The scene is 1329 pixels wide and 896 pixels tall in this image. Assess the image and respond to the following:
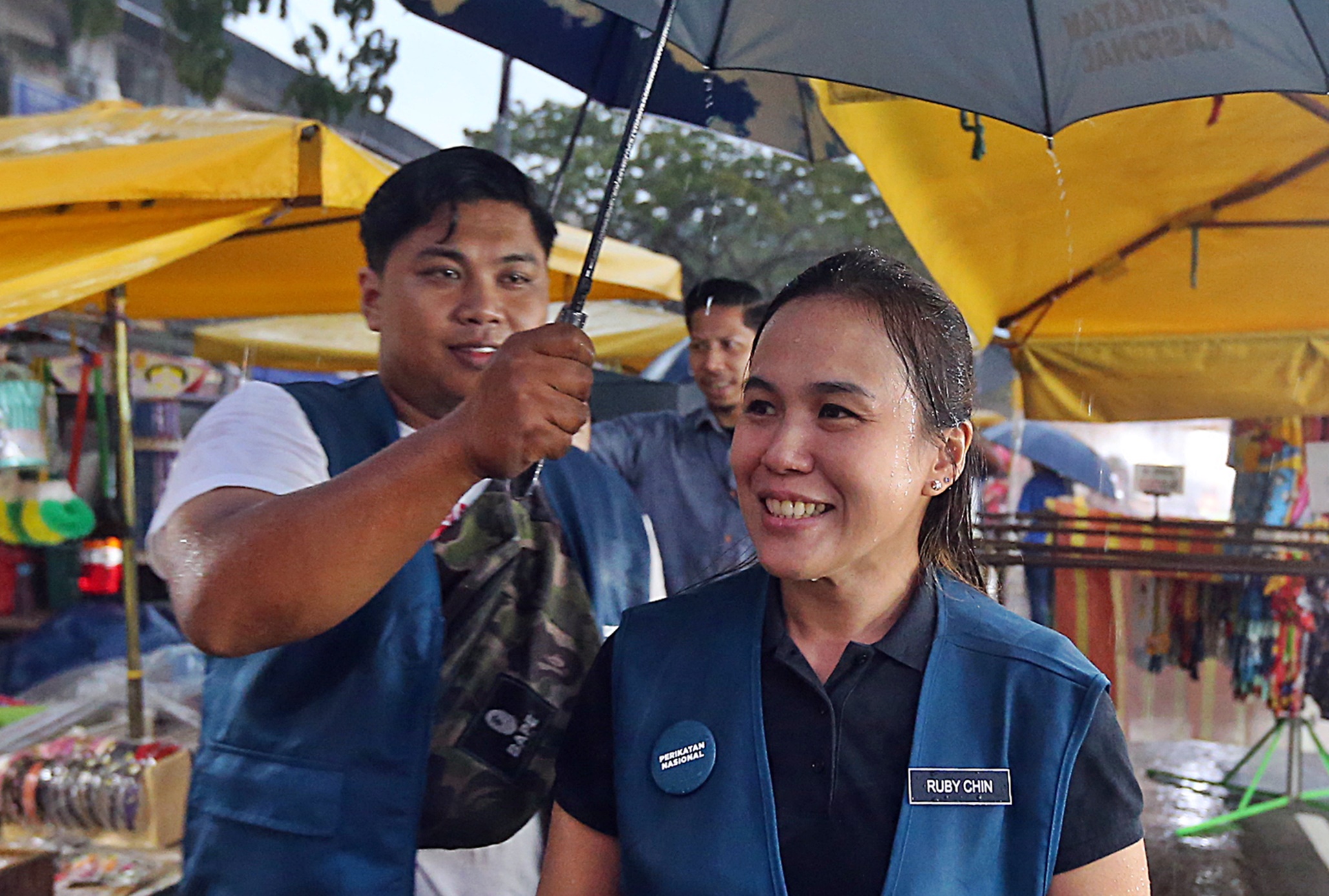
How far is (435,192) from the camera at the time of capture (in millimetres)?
1591

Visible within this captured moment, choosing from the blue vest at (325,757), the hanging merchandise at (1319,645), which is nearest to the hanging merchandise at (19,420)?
the blue vest at (325,757)

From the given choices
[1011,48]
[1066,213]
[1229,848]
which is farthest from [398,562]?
[1229,848]

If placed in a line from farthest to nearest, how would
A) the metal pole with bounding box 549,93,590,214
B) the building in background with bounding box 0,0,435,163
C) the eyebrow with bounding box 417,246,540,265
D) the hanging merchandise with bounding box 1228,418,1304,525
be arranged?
the building in background with bounding box 0,0,435,163 → the hanging merchandise with bounding box 1228,418,1304,525 → the metal pole with bounding box 549,93,590,214 → the eyebrow with bounding box 417,246,540,265

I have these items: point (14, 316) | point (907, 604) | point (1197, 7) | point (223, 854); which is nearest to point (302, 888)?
point (223, 854)

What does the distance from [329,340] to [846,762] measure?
5.64 metres

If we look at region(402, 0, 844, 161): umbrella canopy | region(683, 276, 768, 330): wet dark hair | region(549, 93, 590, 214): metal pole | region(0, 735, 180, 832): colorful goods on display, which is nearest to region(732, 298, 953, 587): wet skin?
region(549, 93, 590, 214): metal pole

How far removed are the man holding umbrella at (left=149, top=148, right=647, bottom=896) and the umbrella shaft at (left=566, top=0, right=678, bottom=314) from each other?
0.19 meters

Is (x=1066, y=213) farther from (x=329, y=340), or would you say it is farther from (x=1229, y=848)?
(x=329, y=340)

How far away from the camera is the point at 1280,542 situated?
11.6 ft

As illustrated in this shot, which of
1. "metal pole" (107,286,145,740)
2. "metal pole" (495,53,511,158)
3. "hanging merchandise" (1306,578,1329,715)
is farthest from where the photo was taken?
"hanging merchandise" (1306,578,1329,715)

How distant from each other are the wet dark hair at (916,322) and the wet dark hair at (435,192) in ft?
1.65

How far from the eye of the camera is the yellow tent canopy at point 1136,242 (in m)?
3.20

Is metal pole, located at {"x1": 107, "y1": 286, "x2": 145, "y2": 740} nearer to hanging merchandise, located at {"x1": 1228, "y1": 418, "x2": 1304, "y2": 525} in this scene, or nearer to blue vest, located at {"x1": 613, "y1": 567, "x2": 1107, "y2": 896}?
blue vest, located at {"x1": 613, "y1": 567, "x2": 1107, "y2": 896}

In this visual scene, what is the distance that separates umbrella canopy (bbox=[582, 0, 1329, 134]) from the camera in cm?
149
